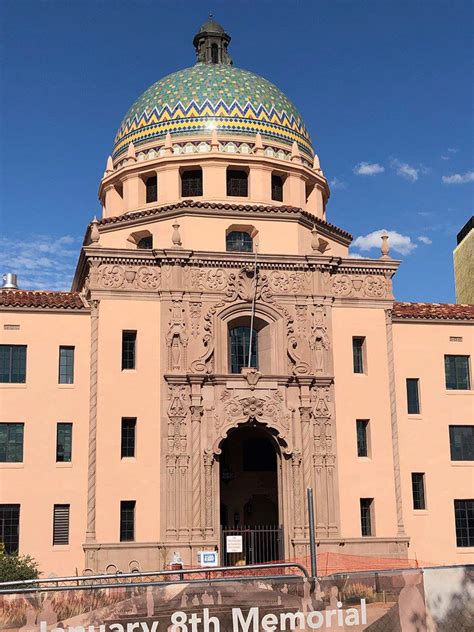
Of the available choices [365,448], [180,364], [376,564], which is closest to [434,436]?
[365,448]

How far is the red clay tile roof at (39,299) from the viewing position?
1298 inches

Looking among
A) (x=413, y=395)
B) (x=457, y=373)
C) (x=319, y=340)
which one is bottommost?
(x=413, y=395)

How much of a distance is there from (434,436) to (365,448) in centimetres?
320

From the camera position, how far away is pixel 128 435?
32500 millimetres

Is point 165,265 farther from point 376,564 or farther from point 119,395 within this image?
point 376,564

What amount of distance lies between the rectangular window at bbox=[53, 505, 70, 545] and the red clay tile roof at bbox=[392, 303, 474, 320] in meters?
16.1

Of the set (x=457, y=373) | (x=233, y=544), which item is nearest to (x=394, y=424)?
(x=457, y=373)

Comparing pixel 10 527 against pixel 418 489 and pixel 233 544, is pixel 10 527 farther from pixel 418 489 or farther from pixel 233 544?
pixel 418 489

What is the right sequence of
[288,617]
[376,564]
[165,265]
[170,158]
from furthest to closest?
[170,158] → [165,265] → [376,564] → [288,617]

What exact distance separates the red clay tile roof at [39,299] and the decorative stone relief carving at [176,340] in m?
3.67

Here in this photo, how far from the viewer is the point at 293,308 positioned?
3456 centimetres

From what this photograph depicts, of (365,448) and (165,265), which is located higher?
(165,265)

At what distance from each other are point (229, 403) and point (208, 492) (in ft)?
11.8

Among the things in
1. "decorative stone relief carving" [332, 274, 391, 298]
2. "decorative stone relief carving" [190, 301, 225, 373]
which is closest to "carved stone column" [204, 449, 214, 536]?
"decorative stone relief carving" [190, 301, 225, 373]
